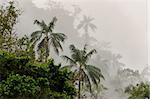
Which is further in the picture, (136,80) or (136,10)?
(136,10)

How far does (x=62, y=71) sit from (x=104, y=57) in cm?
8124

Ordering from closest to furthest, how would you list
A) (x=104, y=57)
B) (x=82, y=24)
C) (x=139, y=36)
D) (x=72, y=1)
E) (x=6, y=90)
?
(x=6, y=90)
(x=82, y=24)
(x=104, y=57)
(x=72, y=1)
(x=139, y=36)

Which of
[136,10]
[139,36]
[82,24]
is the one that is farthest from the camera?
[136,10]

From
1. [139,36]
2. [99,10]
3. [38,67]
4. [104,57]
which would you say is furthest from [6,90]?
[139,36]

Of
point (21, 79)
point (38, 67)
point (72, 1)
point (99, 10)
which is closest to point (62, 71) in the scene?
point (38, 67)

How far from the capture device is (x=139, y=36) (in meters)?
176

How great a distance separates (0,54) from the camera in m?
33.8

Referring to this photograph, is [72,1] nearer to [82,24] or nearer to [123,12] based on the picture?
[82,24]

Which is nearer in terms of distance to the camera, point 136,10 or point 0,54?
point 0,54

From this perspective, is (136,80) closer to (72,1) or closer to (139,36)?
(72,1)

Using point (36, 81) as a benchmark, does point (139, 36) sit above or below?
above

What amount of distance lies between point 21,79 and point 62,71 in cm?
464

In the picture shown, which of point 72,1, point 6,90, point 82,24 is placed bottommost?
point 6,90

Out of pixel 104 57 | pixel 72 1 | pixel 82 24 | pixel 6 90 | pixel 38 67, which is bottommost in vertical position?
pixel 6 90
